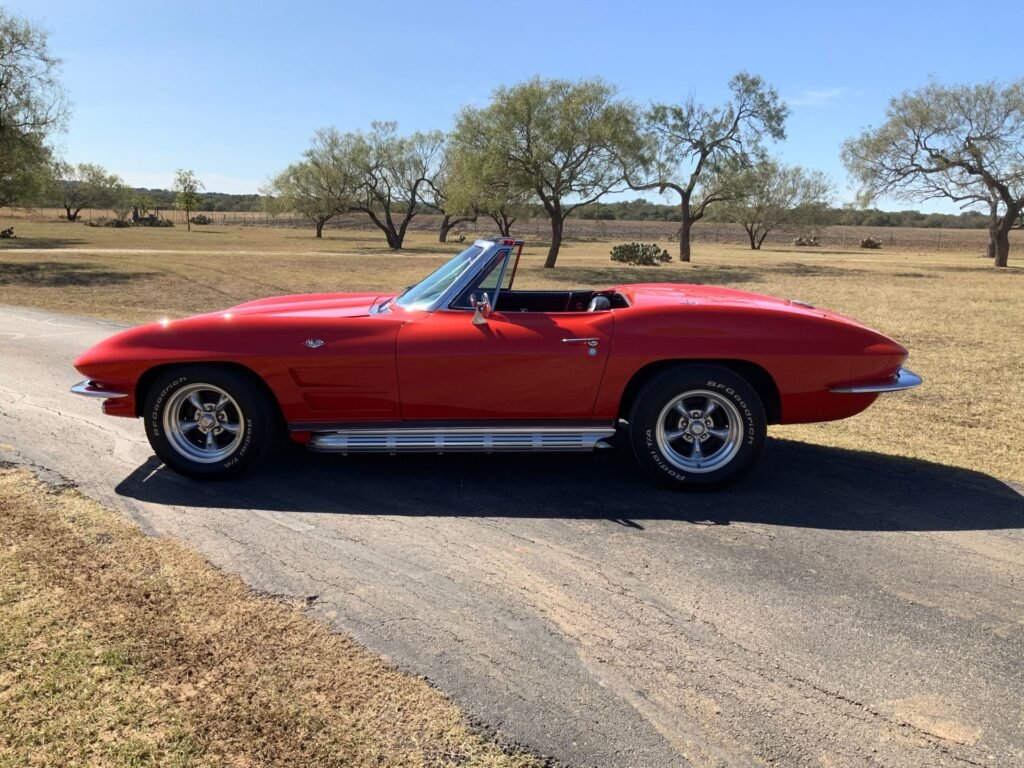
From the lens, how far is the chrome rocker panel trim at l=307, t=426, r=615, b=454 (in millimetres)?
4324

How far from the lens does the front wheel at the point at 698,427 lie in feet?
14.1

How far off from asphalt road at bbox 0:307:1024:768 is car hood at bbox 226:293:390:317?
101cm

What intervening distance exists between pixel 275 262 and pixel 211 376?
28960mm

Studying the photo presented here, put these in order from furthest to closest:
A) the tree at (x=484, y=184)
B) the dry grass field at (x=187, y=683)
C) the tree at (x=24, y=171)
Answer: the tree at (x=484, y=184)
the tree at (x=24, y=171)
the dry grass field at (x=187, y=683)

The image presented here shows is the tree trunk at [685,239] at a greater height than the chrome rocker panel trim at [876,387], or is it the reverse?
the tree trunk at [685,239]

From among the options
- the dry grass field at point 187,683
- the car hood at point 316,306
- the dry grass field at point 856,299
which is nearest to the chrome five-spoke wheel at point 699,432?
the dry grass field at point 856,299

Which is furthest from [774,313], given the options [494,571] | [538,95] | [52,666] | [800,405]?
[538,95]

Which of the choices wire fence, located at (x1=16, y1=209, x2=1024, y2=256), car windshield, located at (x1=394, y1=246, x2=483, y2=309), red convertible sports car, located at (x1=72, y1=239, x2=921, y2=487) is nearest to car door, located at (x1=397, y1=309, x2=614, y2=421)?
red convertible sports car, located at (x1=72, y1=239, x2=921, y2=487)

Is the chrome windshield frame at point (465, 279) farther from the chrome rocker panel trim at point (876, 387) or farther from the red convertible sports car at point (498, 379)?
the chrome rocker panel trim at point (876, 387)

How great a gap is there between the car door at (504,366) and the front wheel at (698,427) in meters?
0.35

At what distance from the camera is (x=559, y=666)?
2703 millimetres

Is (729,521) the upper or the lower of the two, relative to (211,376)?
lower

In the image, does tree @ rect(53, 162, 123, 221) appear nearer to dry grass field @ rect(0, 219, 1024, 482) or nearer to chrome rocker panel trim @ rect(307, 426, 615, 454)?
dry grass field @ rect(0, 219, 1024, 482)

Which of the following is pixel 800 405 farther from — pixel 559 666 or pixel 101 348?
pixel 101 348
